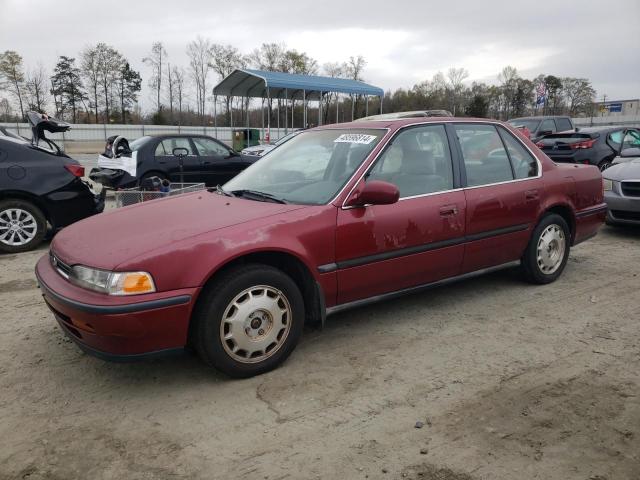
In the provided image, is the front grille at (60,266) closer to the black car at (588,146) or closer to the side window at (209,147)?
the side window at (209,147)

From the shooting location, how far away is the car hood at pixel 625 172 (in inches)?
274

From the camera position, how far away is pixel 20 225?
626 cm

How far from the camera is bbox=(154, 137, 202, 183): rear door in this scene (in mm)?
10328

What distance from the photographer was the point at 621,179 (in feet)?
23.1

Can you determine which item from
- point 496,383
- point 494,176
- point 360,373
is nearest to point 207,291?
point 360,373

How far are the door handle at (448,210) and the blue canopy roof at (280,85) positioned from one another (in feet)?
66.9

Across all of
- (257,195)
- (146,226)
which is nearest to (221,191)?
(257,195)

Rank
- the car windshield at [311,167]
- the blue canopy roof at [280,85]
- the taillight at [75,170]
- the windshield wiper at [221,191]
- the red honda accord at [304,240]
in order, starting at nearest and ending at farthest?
the red honda accord at [304,240], the car windshield at [311,167], the windshield wiper at [221,191], the taillight at [75,170], the blue canopy roof at [280,85]

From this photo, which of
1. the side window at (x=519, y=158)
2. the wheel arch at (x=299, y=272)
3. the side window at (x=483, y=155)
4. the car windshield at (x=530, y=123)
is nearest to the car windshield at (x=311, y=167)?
the wheel arch at (x=299, y=272)

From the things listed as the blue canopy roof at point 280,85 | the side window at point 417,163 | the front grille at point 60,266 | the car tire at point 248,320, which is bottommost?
the car tire at point 248,320

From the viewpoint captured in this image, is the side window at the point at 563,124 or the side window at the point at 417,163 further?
the side window at the point at 563,124

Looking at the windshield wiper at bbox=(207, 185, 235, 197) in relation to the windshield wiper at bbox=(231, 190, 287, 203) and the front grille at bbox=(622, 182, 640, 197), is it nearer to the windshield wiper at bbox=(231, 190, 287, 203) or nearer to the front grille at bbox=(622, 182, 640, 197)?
the windshield wiper at bbox=(231, 190, 287, 203)

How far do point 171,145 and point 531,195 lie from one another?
8081mm

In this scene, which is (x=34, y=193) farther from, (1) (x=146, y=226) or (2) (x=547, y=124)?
(2) (x=547, y=124)
